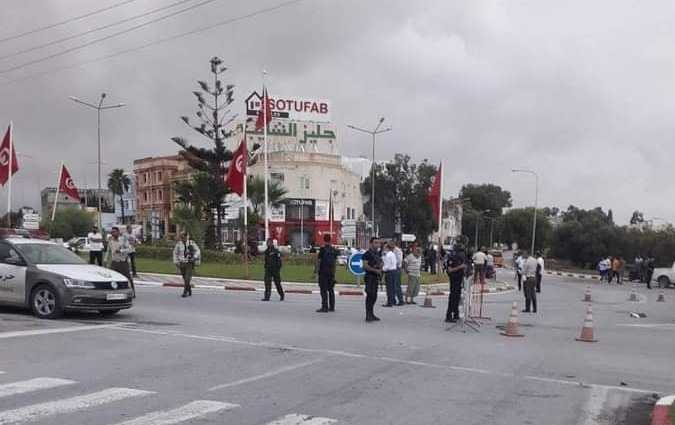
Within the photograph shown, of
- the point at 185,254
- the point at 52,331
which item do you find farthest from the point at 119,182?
the point at 52,331

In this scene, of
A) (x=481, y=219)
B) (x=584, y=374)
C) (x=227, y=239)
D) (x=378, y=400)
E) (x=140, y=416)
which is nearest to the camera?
(x=140, y=416)

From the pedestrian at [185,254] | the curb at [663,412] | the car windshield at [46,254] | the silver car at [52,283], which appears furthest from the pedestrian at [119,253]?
the curb at [663,412]

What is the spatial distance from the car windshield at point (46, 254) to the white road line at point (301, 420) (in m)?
8.83

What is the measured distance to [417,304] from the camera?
2125 cm

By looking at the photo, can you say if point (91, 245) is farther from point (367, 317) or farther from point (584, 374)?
point (584, 374)

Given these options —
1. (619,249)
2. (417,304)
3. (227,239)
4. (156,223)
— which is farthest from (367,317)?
(156,223)

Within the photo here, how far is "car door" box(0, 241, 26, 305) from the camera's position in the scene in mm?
13695

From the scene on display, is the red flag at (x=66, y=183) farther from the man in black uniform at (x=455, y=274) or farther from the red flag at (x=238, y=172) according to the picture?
the man in black uniform at (x=455, y=274)

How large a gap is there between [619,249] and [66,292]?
6908 cm

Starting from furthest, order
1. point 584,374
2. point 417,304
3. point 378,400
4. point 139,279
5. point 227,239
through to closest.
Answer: point 227,239
point 139,279
point 417,304
point 584,374
point 378,400

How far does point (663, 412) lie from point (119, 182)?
115 metres

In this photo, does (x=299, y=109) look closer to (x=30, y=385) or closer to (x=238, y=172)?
(x=238, y=172)

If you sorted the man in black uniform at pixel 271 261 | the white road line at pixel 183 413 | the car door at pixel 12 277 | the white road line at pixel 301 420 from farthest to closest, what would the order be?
the man in black uniform at pixel 271 261 → the car door at pixel 12 277 → the white road line at pixel 301 420 → the white road line at pixel 183 413

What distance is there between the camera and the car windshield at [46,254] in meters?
13.9
